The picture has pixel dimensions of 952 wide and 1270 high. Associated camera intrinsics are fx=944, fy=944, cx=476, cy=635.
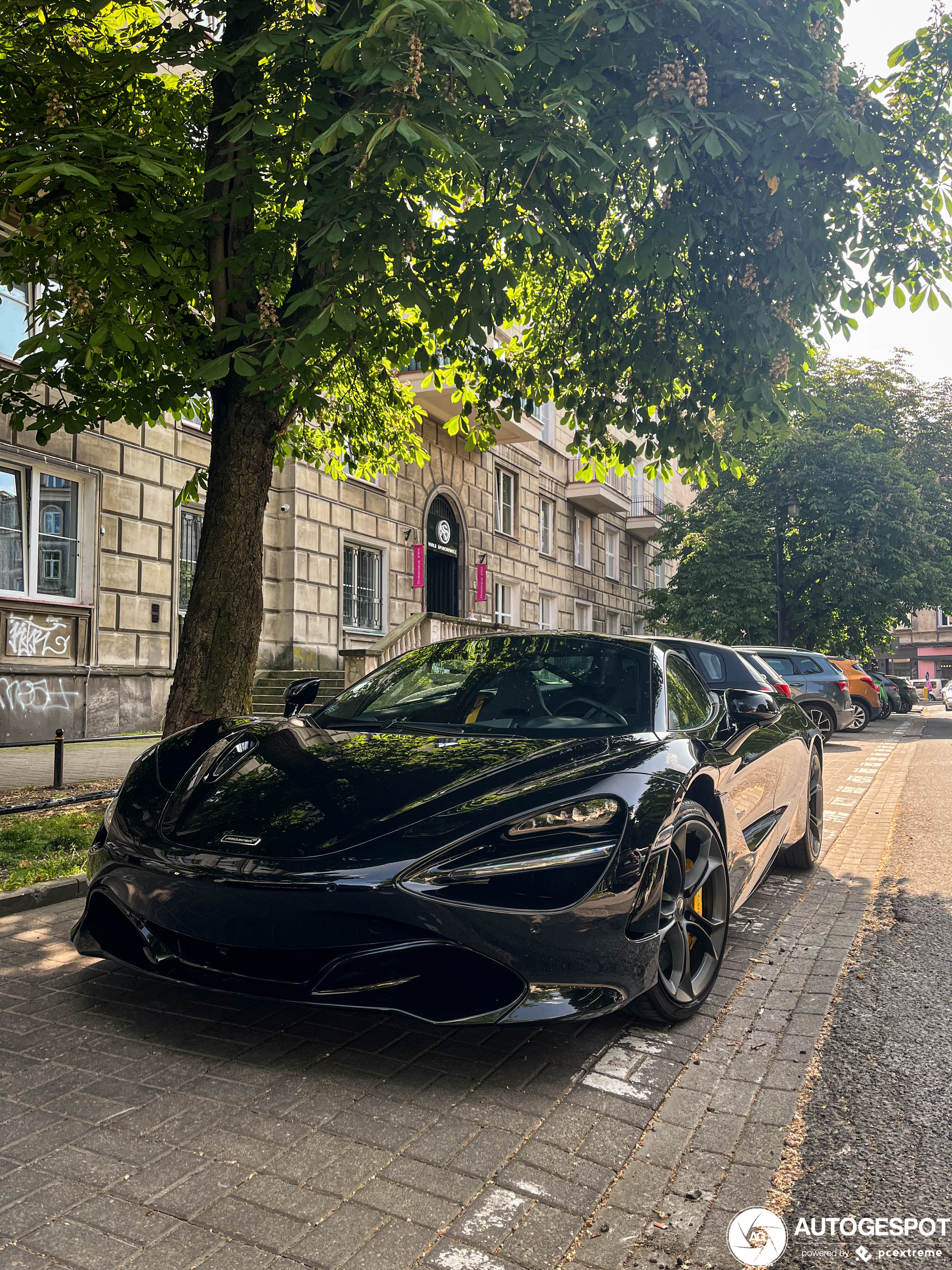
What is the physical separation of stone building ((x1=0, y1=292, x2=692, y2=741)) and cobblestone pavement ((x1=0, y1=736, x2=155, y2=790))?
64 centimetres

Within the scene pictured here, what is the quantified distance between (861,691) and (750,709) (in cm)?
1984

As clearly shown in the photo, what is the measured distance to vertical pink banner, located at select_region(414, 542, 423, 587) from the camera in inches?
819

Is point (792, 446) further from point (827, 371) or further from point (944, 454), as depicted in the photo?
point (944, 454)

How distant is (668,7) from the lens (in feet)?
17.9

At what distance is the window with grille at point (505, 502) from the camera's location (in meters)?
25.4

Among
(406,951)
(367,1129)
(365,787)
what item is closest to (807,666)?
(365,787)

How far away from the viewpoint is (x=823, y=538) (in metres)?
29.7

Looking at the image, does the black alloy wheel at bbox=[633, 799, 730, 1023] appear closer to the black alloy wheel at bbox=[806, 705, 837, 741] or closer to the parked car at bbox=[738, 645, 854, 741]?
the parked car at bbox=[738, 645, 854, 741]

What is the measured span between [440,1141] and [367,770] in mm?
1262

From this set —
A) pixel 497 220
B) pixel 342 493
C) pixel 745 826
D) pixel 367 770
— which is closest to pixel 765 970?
pixel 745 826

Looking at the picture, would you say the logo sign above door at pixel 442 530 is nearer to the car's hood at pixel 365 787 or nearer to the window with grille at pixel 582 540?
the window with grille at pixel 582 540

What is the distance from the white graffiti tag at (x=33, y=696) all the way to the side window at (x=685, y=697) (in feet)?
32.2

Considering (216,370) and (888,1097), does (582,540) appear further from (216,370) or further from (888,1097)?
(888,1097)

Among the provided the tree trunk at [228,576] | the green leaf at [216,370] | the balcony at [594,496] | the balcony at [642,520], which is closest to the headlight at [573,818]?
the green leaf at [216,370]
